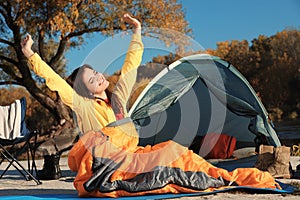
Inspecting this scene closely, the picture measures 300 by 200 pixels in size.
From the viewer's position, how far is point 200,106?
6.31 meters

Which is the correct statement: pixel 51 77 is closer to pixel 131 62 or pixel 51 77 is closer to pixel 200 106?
pixel 131 62

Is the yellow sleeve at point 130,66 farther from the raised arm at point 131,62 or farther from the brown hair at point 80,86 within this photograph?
the brown hair at point 80,86

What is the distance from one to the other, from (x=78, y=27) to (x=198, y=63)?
16.5 feet

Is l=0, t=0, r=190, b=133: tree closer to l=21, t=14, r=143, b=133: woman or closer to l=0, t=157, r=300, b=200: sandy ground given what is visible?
l=0, t=157, r=300, b=200: sandy ground

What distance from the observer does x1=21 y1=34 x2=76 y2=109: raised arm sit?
2.54 m

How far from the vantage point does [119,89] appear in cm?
289

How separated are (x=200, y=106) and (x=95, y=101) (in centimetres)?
361

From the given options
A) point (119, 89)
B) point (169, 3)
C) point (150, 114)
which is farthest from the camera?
point (169, 3)

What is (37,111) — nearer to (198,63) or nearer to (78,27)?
(78,27)

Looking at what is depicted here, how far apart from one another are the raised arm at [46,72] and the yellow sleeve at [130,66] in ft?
0.97

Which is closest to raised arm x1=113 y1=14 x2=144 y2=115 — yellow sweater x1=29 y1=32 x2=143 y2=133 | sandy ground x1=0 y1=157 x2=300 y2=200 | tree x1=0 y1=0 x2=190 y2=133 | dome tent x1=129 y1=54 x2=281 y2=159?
yellow sweater x1=29 y1=32 x2=143 y2=133

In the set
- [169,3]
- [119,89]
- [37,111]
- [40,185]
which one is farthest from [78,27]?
[119,89]

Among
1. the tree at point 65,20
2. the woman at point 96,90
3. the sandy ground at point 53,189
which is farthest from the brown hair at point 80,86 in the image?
the tree at point 65,20

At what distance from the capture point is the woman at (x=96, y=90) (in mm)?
2752
